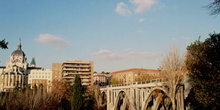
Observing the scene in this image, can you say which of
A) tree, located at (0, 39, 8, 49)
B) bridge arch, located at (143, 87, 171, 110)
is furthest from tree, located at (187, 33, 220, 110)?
tree, located at (0, 39, 8, 49)

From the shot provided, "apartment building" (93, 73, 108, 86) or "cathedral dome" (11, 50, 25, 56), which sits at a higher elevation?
"cathedral dome" (11, 50, 25, 56)

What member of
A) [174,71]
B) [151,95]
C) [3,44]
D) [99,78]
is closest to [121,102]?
[151,95]

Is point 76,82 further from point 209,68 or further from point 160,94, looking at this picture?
point 209,68

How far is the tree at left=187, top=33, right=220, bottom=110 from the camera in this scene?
66.5 ft

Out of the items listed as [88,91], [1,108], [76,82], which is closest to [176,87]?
[76,82]

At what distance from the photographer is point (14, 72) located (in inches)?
4911

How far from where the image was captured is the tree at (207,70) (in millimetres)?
20267

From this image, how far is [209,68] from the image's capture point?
21016 millimetres

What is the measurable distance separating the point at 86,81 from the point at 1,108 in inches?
1883

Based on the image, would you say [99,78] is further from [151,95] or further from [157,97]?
[151,95]

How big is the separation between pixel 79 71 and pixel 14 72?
180 ft

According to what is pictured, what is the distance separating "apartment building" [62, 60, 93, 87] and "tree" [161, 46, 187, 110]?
64489 millimetres

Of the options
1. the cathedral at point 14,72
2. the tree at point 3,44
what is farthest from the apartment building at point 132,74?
the tree at point 3,44

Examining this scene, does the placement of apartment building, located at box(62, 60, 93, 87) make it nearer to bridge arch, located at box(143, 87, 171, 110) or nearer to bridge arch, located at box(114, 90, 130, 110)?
bridge arch, located at box(114, 90, 130, 110)
